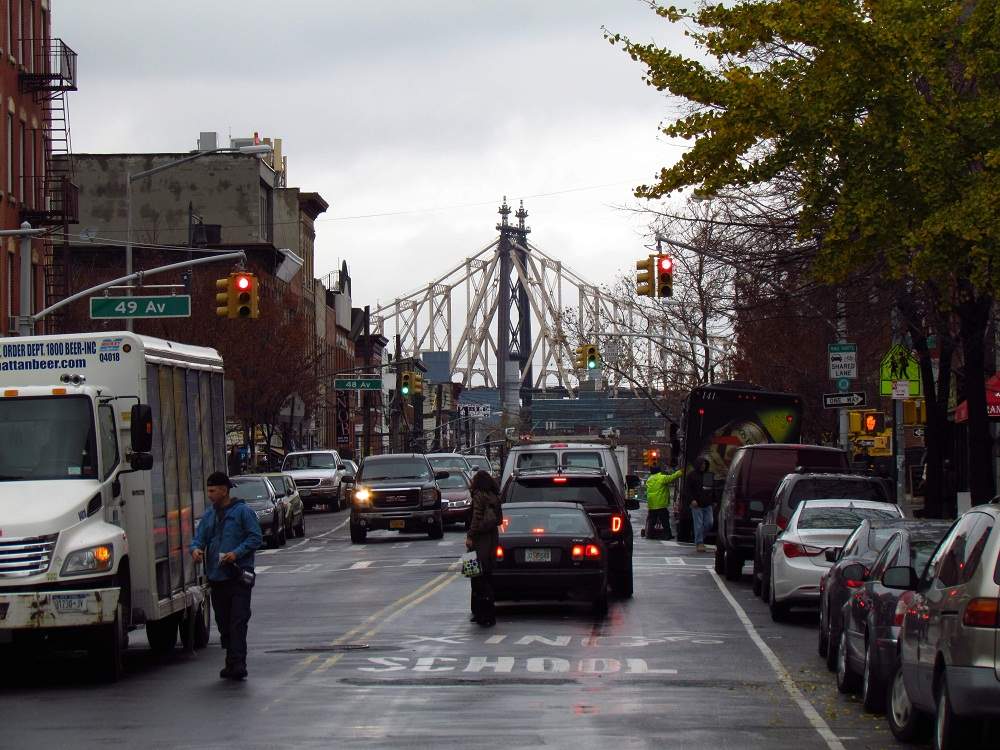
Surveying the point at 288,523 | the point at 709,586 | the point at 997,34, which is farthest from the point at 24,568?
the point at 288,523

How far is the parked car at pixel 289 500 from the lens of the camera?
152 ft

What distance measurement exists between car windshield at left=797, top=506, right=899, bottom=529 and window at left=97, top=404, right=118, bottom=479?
29.8 ft

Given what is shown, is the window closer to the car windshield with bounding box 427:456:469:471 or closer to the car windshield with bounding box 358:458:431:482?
the car windshield with bounding box 358:458:431:482

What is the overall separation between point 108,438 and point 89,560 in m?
1.44

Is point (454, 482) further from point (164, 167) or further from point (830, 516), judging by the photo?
point (830, 516)

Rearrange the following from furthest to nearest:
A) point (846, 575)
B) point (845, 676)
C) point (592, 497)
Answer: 1. point (592, 497)
2. point (846, 575)
3. point (845, 676)

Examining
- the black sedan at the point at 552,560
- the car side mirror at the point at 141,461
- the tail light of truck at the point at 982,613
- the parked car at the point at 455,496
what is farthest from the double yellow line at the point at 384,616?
the parked car at the point at 455,496

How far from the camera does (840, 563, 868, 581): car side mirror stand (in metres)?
15.4

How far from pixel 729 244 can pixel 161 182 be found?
6957 cm

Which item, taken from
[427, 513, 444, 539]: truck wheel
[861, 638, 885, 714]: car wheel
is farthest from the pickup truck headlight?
[427, 513, 444, 539]: truck wheel

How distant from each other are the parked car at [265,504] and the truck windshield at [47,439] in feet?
83.1

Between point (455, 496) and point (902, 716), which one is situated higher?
point (455, 496)

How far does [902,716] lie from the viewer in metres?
12.0

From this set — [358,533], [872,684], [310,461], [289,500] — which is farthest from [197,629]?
[310,461]
